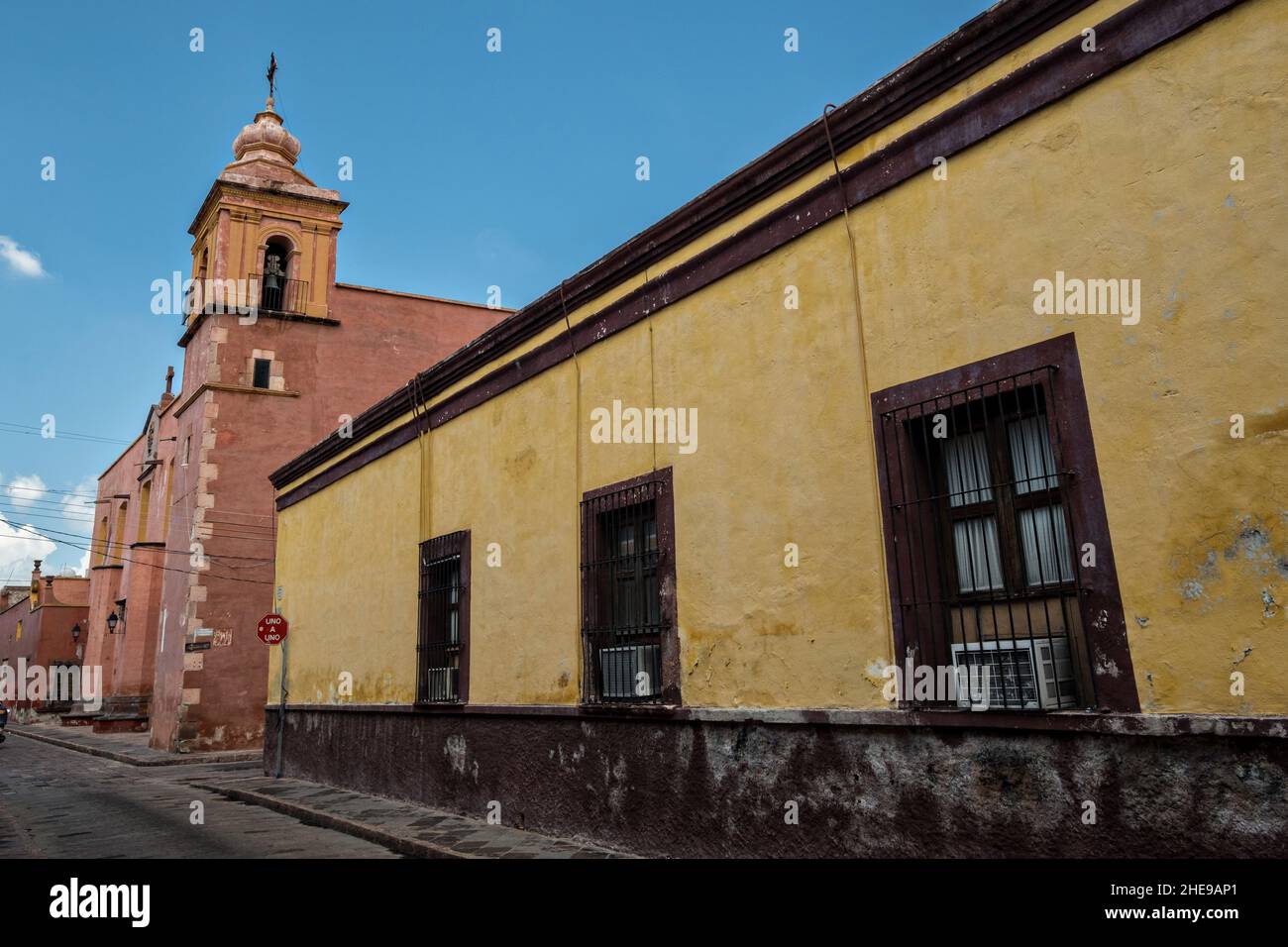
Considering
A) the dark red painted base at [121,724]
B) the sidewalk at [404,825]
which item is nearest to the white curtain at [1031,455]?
the sidewalk at [404,825]

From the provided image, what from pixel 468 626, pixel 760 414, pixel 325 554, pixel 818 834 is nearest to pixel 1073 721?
pixel 818 834

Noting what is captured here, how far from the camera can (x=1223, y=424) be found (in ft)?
12.6

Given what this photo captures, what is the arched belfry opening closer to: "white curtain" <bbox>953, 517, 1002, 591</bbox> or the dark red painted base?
the dark red painted base

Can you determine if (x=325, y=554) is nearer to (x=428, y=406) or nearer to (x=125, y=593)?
(x=428, y=406)

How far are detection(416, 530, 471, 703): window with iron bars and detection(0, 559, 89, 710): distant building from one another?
36.3m

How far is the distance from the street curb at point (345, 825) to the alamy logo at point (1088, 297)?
5.46m

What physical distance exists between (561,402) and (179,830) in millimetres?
5736

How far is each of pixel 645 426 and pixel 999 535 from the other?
3089mm

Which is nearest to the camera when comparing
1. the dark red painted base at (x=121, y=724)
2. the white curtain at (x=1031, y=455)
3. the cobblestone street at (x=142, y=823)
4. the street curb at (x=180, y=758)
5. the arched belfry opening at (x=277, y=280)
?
the white curtain at (x=1031, y=455)

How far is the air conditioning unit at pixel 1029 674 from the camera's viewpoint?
175 inches

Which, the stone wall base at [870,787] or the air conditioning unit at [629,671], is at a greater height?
the air conditioning unit at [629,671]

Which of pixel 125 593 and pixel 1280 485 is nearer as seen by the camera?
pixel 1280 485
